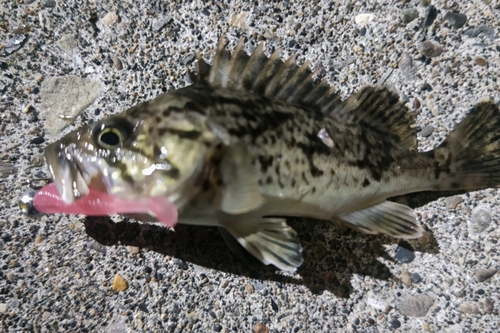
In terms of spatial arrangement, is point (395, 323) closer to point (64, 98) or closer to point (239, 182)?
point (239, 182)

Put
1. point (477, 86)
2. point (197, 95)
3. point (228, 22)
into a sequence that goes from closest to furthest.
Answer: point (197, 95) → point (477, 86) → point (228, 22)

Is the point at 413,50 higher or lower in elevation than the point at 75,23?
higher

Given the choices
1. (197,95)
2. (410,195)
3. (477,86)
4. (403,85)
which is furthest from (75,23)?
(477,86)

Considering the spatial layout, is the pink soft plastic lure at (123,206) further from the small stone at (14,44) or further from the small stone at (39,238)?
the small stone at (14,44)

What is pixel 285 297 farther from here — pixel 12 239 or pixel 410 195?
pixel 12 239

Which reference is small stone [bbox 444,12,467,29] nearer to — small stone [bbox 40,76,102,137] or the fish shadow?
the fish shadow
